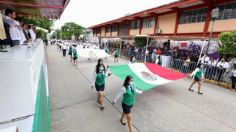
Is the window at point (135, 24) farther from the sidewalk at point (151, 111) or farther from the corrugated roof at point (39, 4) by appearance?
the corrugated roof at point (39, 4)

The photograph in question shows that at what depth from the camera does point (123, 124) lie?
4.25m

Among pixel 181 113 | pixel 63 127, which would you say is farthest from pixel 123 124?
pixel 181 113

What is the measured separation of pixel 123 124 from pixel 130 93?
3.48 ft

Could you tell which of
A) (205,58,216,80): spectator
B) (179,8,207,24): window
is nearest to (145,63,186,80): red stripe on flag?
(205,58,216,80): spectator

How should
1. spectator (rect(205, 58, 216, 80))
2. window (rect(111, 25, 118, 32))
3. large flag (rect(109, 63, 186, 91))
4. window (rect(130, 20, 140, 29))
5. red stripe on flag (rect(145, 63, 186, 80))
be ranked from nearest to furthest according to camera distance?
large flag (rect(109, 63, 186, 91)), red stripe on flag (rect(145, 63, 186, 80)), spectator (rect(205, 58, 216, 80)), window (rect(130, 20, 140, 29)), window (rect(111, 25, 118, 32))

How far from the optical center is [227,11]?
38.7ft

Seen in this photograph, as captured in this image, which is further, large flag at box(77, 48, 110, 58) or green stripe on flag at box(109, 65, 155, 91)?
large flag at box(77, 48, 110, 58)

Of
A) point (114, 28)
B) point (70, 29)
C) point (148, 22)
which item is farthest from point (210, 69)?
point (70, 29)

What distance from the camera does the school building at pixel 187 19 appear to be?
39.0 ft

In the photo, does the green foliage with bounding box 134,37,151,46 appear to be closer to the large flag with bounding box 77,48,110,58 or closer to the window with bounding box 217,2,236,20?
the large flag with bounding box 77,48,110,58

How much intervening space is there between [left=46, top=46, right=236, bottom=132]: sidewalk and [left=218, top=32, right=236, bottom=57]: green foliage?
283cm

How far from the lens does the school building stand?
11898mm

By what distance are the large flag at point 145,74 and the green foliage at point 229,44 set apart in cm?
433

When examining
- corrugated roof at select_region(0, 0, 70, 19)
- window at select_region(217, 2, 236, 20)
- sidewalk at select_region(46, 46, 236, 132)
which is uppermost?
window at select_region(217, 2, 236, 20)
